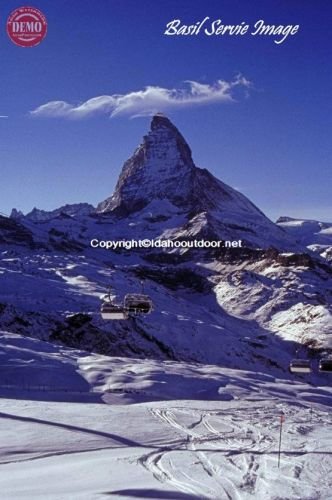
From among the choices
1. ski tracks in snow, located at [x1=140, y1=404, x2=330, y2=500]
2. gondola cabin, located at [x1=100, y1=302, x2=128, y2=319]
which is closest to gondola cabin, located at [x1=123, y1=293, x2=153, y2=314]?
gondola cabin, located at [x1=100, y1=302, x2=128, y2=319]

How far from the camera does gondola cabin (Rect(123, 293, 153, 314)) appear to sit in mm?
36531

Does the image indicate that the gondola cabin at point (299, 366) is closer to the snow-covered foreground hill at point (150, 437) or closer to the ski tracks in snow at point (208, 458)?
the snow-covered foreground hill at point (150, 437)

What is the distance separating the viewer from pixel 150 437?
38.4 meters

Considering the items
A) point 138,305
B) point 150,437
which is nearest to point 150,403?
point 150,437

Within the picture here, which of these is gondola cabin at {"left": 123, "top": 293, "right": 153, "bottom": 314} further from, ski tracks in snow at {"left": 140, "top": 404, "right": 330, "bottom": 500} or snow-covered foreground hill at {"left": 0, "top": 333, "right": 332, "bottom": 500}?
ski tracks in snow at {"left": 140, "top": 404, "right": 330, "bottom": 500}

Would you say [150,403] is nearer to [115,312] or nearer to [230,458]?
[115,312]

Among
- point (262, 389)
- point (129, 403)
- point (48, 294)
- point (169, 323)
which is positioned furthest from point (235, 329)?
point (129, 403)

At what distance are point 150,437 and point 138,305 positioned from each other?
8588 millimetres

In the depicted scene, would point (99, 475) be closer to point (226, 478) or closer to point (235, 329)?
Result: point (226, 478)

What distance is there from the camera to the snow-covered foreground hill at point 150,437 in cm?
2575

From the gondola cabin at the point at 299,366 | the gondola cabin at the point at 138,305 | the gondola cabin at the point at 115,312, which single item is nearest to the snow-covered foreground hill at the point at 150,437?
the gondola cabin at the point at 299,366

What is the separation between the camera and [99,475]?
2659 centimetres

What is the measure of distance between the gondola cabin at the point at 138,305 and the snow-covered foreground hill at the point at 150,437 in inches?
308

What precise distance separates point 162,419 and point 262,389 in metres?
32.5
